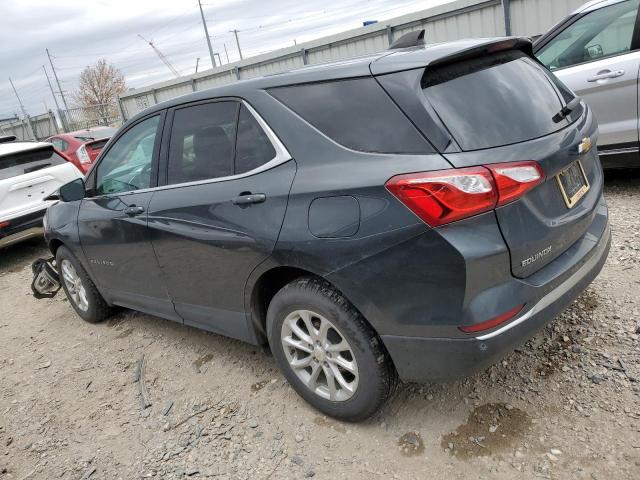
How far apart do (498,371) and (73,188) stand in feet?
10.7

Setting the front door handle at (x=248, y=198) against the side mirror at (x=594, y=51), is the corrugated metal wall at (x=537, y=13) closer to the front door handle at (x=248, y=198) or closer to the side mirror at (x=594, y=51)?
the side mirror at (x=594, y=51)

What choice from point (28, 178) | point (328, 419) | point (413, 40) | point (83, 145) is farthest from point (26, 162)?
point (328, 419)

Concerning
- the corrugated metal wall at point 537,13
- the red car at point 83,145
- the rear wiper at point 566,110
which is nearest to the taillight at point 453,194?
the rear wiper at point 566,110

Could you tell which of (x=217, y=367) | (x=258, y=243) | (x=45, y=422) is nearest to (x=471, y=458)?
(x=258, y=243)

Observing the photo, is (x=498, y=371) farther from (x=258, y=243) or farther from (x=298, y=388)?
(x=258, y=243)

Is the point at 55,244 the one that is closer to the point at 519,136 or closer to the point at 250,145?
the point at 250,145

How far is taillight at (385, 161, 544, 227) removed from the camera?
6.56 feet

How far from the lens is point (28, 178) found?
7.05m

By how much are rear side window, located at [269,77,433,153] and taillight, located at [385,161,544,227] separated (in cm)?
15

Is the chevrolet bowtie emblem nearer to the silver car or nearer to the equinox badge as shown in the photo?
the equinox badge

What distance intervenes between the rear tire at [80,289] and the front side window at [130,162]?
86cm

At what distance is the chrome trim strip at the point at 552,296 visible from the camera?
207cm

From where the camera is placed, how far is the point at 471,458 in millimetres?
2299

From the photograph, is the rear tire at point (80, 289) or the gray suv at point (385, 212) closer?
the gray suv at point (385, 212)
